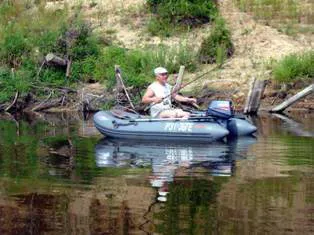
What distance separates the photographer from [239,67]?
25469 millimetres

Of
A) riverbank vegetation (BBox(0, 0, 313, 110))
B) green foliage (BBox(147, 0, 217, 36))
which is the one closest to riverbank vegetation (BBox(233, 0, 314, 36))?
A: riverbank vegetation (BBox(0, 0, 313, 110))

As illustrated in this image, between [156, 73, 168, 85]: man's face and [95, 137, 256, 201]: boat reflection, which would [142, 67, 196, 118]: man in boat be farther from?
[95, 137, 256, 201]: boat reflection

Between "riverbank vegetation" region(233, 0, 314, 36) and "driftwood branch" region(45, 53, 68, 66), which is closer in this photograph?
"driftwood branch" region(45, 53, 68, 66)

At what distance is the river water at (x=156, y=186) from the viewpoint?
8.59m

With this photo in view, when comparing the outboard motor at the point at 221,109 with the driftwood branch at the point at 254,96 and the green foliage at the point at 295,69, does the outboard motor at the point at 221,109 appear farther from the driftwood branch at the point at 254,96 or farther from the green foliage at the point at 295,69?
the green foliage at the point at 295,69

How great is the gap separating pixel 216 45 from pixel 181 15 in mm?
2311

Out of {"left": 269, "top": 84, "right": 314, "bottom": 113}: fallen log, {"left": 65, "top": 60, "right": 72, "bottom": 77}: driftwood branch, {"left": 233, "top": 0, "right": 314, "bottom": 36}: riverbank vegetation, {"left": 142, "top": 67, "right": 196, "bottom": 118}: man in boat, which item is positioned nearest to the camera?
{"left": 142, "top": 67, "right": 196, "bottom": 118}: man in boat

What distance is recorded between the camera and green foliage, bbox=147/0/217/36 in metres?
27.7

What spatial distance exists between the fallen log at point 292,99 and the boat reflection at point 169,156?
5.88 metres

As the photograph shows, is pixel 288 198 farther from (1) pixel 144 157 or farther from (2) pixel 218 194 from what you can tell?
(1) pixel 144 157

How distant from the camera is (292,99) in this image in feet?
72.8

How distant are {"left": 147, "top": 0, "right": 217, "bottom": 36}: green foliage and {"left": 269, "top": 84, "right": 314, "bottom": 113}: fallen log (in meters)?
6.02

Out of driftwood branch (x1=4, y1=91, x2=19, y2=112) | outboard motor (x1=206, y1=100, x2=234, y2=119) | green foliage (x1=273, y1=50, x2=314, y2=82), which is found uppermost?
green foliage (x1=273, y1=50, x2=314, y2=82)

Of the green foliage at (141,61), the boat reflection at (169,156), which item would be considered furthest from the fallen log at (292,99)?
the boat reflection at (169,156)
